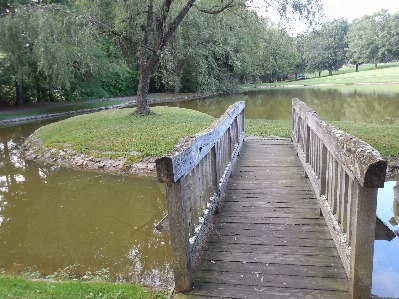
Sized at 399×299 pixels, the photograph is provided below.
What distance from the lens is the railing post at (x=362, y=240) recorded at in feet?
A: 7.72

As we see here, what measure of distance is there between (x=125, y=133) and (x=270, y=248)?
9.17 meters

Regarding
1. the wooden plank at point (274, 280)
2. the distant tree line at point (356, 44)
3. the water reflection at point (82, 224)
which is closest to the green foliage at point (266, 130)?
the water reflection at point (82, 224)

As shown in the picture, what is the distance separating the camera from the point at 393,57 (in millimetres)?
57438

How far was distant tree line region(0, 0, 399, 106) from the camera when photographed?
13.7 m

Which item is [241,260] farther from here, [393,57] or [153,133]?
[393,57]

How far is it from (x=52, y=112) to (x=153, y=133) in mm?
13318

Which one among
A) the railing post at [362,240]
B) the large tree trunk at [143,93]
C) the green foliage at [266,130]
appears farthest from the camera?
the large tree trunk at [143,93]

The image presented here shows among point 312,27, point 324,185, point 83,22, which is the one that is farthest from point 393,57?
point 324,185

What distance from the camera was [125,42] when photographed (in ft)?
57.2

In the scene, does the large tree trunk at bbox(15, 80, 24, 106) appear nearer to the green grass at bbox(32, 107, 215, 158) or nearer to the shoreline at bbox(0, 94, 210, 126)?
Result: the shoreline at bbox(0, 94, 210, 126)

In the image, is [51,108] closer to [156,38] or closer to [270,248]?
[156,38]

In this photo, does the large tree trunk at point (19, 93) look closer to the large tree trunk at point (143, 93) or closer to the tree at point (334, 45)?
the large tree trunk at point (143, 93)

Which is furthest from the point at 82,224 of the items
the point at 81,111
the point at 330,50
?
the point at 330,50

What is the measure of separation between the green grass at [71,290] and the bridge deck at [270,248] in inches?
27.4
